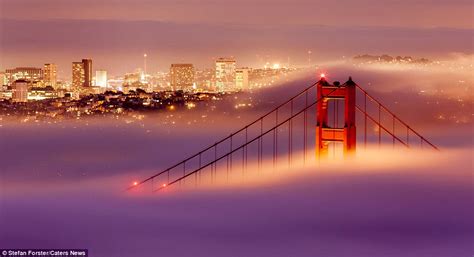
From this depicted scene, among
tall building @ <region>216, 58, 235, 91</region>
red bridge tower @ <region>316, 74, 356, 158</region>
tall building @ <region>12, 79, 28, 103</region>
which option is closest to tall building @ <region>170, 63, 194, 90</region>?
tall building @ <region>216, 58, 235, 91</region>

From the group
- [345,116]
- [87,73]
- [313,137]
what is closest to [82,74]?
[87,73]

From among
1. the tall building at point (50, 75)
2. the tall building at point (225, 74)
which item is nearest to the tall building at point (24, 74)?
the tall building at point (50, 75)

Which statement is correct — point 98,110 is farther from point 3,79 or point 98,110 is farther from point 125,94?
point 3,79

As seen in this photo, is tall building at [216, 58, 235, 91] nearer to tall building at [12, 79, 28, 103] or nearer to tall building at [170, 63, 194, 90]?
tall building at [170, 63, 194, 90]

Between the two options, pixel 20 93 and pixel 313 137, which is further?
pixel 20 93

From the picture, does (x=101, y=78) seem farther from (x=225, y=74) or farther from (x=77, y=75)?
(x=225, y=74)

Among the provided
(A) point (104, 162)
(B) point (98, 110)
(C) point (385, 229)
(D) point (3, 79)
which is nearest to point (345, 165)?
(C) point (385, 229)
